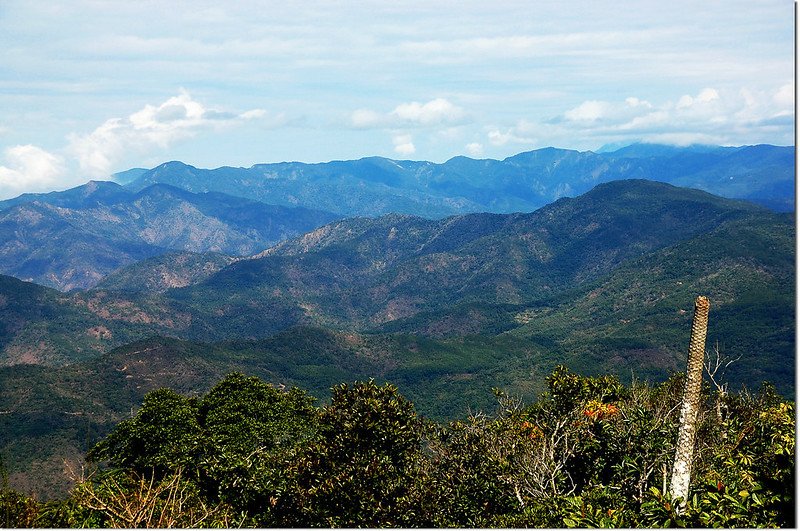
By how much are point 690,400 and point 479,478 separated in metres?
11.8

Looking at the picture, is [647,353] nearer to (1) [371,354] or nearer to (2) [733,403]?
(1) [371,354]

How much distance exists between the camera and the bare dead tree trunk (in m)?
13.7

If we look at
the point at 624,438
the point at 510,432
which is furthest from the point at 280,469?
the point at 624,438

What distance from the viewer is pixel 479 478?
974 inches

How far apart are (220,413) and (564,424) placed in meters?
28.0

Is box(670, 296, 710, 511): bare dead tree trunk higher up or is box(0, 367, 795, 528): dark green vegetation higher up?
box(670, 296, 710, 511): bare dead tree trunk

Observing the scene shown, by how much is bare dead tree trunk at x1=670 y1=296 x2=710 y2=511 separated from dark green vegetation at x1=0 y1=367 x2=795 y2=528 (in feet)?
1.89

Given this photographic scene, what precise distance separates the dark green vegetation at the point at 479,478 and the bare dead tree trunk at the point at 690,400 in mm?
576

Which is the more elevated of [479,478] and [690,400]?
[690,400]

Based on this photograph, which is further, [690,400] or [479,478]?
[479,478]

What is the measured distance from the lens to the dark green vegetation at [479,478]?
48.6 feet

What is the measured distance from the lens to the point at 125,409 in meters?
109

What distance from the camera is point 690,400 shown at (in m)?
14.4

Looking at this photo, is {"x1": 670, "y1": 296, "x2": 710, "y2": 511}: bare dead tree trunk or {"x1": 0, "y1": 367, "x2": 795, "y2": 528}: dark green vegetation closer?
{"x1": 670, "y1": 296, "x2": 710, "y2": 511}: bare dead tree trunk
